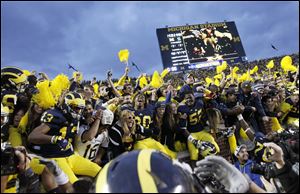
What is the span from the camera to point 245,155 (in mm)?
5359

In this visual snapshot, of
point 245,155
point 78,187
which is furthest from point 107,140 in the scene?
point 245,155

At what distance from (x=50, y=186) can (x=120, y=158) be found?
1225mm

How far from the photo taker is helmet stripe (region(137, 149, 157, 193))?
179 centimetres

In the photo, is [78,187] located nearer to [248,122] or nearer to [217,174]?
[217,174]

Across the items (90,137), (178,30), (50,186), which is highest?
(178,30)

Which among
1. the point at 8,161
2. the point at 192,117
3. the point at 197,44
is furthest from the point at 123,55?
the point at 197,44

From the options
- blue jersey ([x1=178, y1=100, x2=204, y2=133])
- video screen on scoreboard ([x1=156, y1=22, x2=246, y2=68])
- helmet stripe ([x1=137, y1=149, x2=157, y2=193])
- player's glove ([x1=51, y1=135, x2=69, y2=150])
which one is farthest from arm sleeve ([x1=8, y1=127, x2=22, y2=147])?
video screen on scoreboard ([x1=156, y1=22, x2=246, y2=68])

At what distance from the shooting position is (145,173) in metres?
1.88

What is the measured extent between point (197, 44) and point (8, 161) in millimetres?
27246

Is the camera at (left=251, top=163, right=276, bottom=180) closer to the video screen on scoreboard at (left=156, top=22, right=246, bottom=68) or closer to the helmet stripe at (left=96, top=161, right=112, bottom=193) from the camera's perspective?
the helmet stripe at (left=96, top=161, right=112, bottom=193)

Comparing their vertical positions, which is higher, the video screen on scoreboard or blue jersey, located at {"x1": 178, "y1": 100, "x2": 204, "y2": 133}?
the video screen on scoreboard

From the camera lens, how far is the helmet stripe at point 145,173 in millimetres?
1794

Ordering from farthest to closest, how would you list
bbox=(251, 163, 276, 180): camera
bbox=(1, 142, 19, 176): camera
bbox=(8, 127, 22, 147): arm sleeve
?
1. bbox=(8, 127, 22, 147): arm sleeve
2. bbox=(251, 163, 276, 180): camera
3. bbox=(1, 142, 19, 176): camera

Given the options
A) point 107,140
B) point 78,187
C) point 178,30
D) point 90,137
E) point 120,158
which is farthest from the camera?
point 178,30
